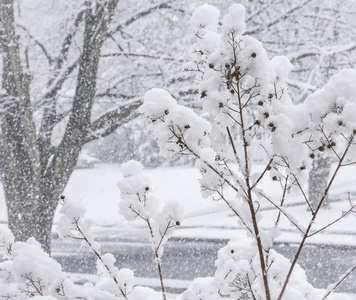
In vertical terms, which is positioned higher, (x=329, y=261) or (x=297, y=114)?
(x=297, y=114)

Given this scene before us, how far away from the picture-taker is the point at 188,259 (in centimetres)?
1097

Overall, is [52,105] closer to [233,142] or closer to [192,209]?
[233,142]

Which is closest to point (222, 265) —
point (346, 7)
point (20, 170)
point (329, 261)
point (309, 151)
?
point (309, 151)

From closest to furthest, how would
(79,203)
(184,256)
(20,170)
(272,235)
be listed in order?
(272,235), (79,203), (20,170), (184,256)

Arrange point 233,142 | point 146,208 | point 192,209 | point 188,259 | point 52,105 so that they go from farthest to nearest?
point 192,209 → point 188,259 → point 52,105 → point 146,208 → point 233,142

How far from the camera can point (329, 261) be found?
33.3 ft

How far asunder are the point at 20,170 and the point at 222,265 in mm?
4773

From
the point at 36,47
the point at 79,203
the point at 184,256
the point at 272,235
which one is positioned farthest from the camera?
the point at 184,256

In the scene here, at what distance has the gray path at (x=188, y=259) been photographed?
9461mm

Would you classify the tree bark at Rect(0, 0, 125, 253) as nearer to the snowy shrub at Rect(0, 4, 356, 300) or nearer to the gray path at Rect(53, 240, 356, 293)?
the gray path at Rect(53, 240, 356, 293)

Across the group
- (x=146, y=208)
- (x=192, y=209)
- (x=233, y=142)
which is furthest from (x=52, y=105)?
(x=192, y=209)

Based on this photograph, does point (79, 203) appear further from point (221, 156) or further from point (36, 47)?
point (36, 47)

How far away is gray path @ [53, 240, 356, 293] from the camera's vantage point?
946 centimetres

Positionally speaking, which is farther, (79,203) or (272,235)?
(79,203)
